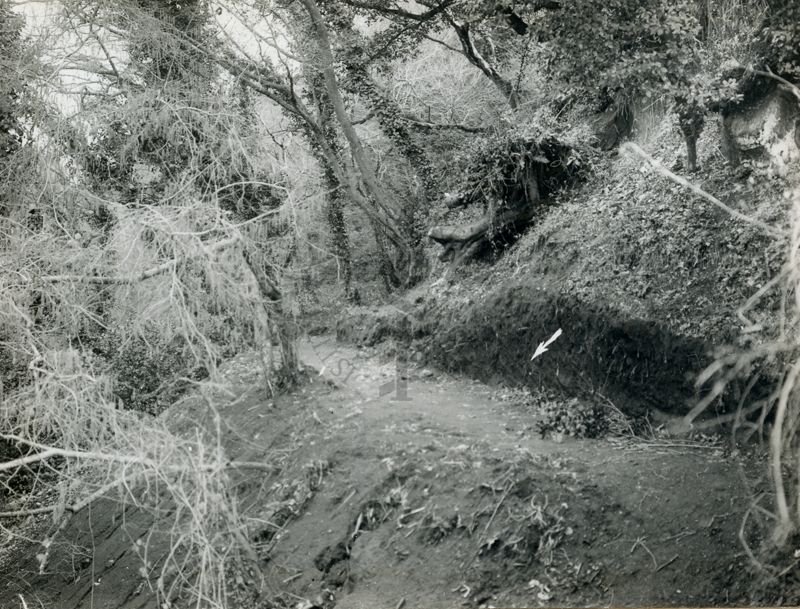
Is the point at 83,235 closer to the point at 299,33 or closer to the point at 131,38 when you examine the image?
the point at 131,38

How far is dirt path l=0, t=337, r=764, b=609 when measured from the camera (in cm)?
372

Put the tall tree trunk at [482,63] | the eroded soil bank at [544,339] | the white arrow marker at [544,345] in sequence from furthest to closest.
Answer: the tall tree trunk at [482,63]
the white arrow marker at [544,345]
the eroded soil bank at [544,339]

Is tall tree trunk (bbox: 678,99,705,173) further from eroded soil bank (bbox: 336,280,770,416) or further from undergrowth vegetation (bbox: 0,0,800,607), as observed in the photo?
eroded soil bank (bbox: 336,280,770,416)

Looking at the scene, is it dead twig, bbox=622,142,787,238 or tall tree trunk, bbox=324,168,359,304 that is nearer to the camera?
dead twig, bbox=622,142,787,238

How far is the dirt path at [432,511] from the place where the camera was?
12.2 feet

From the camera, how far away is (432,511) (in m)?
4.41

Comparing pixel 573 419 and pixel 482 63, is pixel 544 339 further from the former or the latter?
pixel 482 63

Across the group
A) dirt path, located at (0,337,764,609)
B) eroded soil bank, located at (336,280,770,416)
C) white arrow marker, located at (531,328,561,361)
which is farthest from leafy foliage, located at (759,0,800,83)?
dirt path, located at (0,337,764,609)

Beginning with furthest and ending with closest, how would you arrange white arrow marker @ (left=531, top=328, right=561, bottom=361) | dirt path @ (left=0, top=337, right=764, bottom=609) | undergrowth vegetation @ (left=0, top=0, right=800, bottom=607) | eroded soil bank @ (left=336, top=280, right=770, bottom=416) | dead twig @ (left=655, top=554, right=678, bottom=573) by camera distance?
white arrow marker @ (left=531, top=328, right=561, bottom=361)
eroded soil bank @ (left=336, top=280, right=770, bottom=416)
undergrowth vegetation @ (left=0, top=0, right=800, bottom=607)
dirt path @ (left=0, top=337, right=764, bottom=609)
dead twig @ (left=655, top=554, right=678, bottom=573)

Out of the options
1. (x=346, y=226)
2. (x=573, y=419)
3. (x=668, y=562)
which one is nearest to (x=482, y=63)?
(x=346, y=226)

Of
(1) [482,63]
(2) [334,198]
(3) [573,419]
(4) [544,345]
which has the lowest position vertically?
(3) [573,419]

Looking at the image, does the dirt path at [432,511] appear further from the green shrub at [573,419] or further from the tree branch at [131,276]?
the tree branch at [131,276]

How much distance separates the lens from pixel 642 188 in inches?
214

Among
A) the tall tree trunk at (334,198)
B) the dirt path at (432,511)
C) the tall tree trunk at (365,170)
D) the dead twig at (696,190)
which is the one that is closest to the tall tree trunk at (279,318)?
the dirt path at (432,511)
